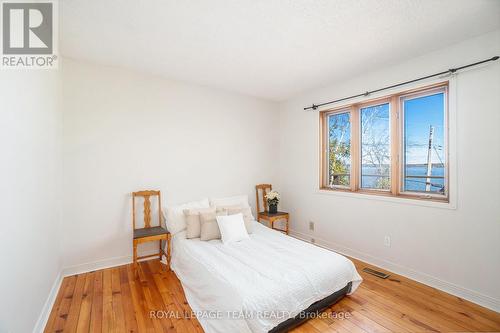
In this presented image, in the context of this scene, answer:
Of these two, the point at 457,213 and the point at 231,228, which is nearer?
the point at 457,213

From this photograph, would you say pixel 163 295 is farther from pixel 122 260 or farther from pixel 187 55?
pixel 187 55

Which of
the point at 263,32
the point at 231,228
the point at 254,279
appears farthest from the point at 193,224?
the point at 263,32

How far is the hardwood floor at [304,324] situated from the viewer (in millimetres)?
1890

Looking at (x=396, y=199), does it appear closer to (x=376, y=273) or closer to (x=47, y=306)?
(x=376, y=273)

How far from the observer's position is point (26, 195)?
1.62 metres

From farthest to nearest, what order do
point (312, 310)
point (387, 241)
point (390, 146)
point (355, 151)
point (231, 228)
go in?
point (355, 151)
point (390, 146)
point (387, 241)
point (231, 228)
point (312, 310)

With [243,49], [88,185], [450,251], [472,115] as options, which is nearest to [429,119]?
[472,115]

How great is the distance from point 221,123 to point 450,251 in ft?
11.2

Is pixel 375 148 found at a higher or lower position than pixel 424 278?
higher

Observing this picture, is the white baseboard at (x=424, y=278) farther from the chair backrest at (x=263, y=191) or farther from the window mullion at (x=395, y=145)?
the chair backrest at (x=263, y=191)

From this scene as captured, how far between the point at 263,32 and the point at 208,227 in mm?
2239

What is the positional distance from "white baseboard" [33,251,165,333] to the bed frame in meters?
1.86

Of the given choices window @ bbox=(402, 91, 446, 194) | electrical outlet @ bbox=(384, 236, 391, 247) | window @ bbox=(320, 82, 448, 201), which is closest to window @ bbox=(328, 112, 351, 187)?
window @ bbox=(320, 82, 448, 201)

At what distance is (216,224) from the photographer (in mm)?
2871
